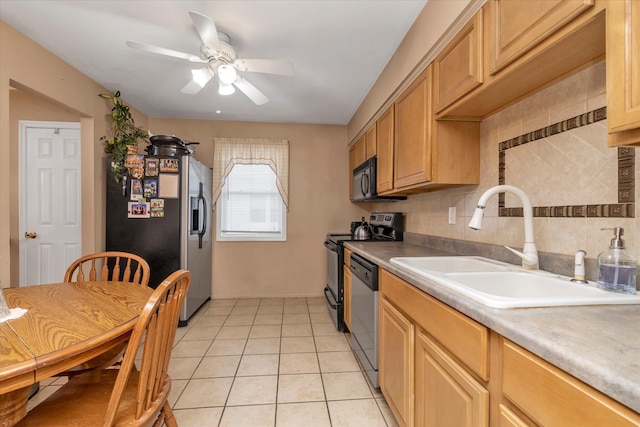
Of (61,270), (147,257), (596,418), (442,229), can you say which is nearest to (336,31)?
(442,229)

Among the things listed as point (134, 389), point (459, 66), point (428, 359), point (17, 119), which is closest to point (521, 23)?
point (459, 66)

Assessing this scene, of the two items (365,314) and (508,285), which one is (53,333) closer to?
(365,314)

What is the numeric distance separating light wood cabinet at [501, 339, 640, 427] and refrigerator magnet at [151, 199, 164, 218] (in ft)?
10.2

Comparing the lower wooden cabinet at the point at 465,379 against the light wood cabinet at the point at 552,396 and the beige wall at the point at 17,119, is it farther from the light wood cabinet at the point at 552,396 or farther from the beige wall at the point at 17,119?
the beige wall at the point at 17,119

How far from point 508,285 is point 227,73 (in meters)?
2.21

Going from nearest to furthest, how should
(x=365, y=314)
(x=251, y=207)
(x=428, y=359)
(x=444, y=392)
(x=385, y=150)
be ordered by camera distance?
(x=444, y=392) → (x=428, y=359) → (x=365, y=314) → (x=385, y=150) → (x=251, y=207)

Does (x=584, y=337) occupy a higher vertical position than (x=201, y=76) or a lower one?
lower

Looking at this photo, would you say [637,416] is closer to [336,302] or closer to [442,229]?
[442,229]

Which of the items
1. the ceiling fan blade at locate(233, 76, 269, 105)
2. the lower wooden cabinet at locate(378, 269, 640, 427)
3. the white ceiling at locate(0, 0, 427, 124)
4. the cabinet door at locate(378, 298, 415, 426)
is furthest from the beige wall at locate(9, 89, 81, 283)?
the lower wooden cabinet at locate(378, 269, 640, 427)

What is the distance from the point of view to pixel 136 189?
2.96 m

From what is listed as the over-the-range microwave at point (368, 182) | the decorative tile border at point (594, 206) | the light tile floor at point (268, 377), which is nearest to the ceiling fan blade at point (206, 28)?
the over-the-range microwave at point (368, 182)

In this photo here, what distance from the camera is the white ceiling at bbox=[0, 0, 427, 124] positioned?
184 cm

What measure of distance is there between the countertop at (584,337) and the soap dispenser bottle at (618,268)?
117 millimetres

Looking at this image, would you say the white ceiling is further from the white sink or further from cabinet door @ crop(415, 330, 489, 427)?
cabinet door @ crop(415, 330, 489, 427)
